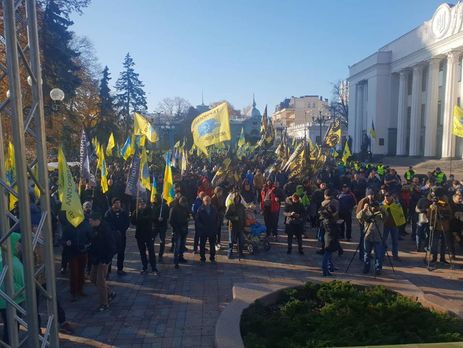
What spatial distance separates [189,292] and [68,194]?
3.85 m

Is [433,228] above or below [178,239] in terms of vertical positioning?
above

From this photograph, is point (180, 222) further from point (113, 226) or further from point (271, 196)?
point (271, 196)

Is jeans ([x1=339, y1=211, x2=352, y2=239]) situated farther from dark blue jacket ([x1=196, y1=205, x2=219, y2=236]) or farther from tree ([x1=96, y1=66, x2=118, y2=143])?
tree ([x1=96, y1=66, x2=118, y2=143])

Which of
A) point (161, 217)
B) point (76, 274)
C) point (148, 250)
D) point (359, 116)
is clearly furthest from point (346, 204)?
point (359, 116)

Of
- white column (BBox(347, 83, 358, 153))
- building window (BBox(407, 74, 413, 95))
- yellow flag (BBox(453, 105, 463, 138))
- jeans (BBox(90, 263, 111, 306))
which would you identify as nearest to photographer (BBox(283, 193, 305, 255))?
jeans (BBox(90, 263, 111, 306))

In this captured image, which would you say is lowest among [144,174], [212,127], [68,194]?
[68,194]

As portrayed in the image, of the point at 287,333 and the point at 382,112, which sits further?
the point at 382,112

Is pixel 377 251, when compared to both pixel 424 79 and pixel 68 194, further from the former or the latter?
pixel 424 79

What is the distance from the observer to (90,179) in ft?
41.3

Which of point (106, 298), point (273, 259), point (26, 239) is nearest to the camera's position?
point (26, 239)

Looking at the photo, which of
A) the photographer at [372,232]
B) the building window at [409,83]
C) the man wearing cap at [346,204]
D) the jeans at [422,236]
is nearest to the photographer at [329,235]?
the photographer at [372,232]

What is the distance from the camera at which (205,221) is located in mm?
10133

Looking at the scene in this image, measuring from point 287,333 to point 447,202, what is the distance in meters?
6.25

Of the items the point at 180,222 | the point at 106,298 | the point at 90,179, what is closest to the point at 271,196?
the point at 180,222
